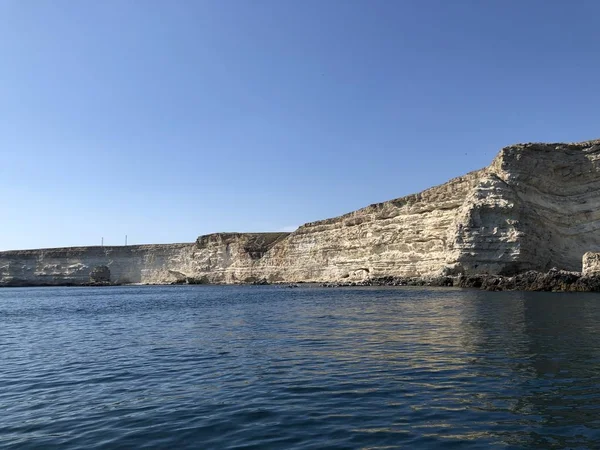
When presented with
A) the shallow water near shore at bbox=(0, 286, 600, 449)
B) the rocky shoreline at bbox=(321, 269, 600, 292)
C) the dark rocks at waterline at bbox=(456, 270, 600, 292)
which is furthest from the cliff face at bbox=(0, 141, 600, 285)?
the shallow water near shore at bbox=(0, 286, 600, 449)

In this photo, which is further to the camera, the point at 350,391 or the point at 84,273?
the point at 84,273

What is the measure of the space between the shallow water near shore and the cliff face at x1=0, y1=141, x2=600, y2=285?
2627 cm

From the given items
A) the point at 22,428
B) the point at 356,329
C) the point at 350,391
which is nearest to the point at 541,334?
the point at 356,329

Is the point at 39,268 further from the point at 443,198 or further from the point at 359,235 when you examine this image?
the point at 443,198

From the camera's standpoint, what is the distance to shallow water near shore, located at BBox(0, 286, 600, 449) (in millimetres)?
6812

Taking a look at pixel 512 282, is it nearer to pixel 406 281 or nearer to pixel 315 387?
pixel 406 281

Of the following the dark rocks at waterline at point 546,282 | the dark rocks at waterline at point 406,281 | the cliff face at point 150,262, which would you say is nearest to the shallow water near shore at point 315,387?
the dark rocks at waterline at point 546,282

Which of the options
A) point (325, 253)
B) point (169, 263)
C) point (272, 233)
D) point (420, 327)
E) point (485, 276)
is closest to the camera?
point (420, 327)

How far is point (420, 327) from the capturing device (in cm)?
1716

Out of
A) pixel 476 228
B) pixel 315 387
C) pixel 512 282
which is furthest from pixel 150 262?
pixel 315 387

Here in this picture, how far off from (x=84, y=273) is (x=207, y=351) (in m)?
94.4

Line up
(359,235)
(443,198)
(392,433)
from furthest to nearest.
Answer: (359,235)
(443,198)
(392,433)

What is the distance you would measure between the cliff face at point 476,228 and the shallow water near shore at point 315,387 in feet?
A: 86.2

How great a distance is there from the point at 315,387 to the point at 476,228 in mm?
38646
